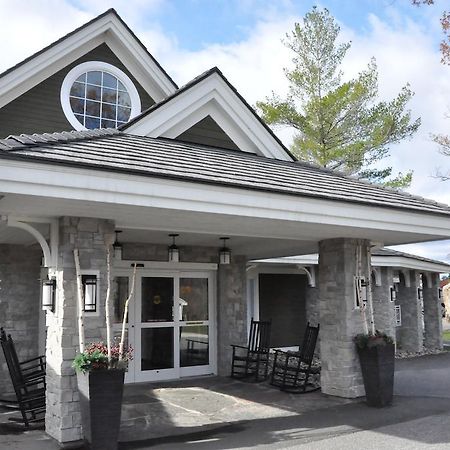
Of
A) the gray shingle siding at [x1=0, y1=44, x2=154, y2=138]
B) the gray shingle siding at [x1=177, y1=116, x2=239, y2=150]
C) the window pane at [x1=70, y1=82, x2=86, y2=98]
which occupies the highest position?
the window pane at [x1=70, y1=82, x2=86, y2=98]

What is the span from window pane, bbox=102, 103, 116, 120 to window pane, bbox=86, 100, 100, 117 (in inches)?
5.0

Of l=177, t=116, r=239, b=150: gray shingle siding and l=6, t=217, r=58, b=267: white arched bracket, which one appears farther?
l=177, t=116, r=239, b=150: gray shingle siding

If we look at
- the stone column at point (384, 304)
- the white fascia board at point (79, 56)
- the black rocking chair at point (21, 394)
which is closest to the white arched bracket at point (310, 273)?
the stone column at point (384, 304)

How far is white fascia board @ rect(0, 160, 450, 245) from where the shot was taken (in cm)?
470

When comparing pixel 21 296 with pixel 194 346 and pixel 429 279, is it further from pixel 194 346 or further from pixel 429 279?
pixel 429 279

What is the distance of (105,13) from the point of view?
10.3 metres

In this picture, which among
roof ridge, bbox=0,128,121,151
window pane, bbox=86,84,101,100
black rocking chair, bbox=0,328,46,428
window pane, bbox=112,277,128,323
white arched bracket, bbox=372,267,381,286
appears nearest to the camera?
roof ridge, bbox=0,128,121,151

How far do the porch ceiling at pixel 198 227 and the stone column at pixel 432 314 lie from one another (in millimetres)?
8608

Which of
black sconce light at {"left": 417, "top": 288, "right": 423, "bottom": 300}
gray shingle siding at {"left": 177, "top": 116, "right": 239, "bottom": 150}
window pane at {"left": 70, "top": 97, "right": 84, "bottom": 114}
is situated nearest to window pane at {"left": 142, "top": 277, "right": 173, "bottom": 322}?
gray shingle siding at {"left": 177, "top": 116, "right": 239, "bottom": 150}

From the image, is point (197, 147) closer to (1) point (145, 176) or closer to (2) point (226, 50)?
(1) point (145, 176)

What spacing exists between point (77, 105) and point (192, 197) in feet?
18.5

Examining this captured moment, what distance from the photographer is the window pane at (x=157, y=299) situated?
9.66 m

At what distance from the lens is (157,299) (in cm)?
979

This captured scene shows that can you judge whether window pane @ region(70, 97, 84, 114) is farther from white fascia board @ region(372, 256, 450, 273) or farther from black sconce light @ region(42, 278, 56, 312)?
white fascia board @ region(372, 256, 450, 273)
